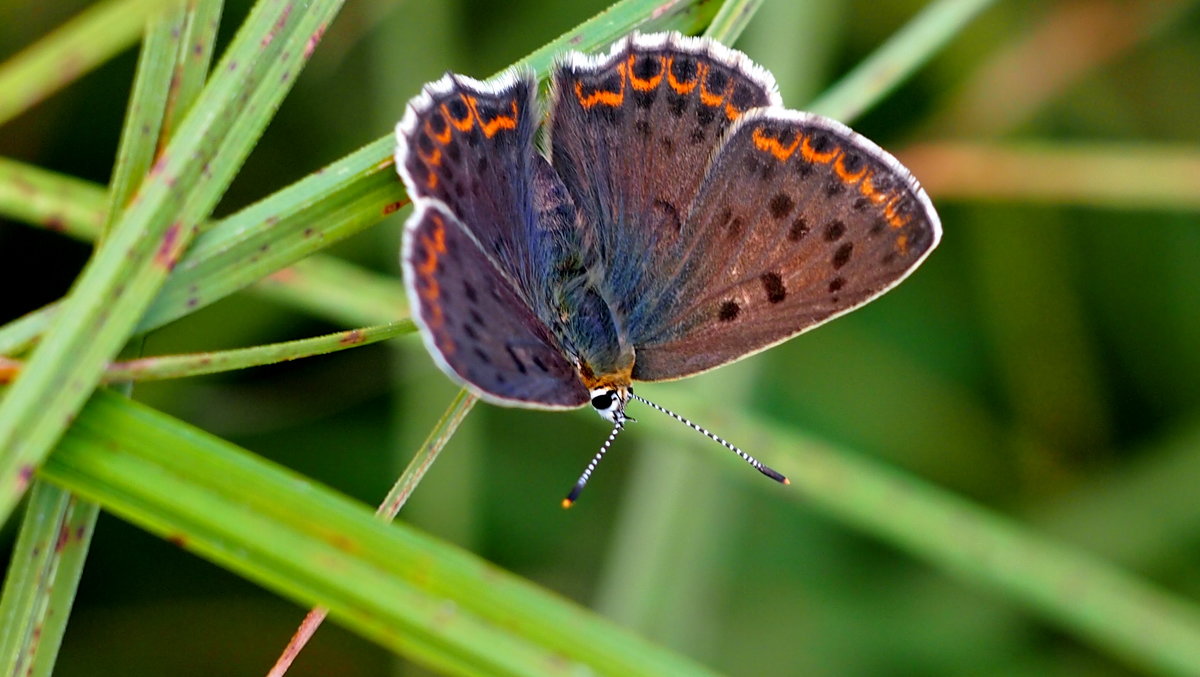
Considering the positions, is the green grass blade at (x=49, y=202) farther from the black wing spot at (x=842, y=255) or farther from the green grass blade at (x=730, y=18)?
the black wing spot at (x=842, y=255)

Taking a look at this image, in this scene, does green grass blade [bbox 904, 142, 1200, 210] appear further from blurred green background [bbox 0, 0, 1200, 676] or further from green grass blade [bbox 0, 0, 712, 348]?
green grass blade [bbox 0, 0, 712, 348]

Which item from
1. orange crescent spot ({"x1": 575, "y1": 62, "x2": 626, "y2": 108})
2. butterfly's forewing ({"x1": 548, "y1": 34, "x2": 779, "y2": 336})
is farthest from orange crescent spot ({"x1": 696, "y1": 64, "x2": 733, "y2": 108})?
orange crescent spot ({"x1": 575, "y1": 62, "x2": 626, "y2": 108})

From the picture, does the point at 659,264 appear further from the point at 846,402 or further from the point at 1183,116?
the point at 1183,116

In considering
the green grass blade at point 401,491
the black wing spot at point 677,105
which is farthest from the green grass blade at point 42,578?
the black wing spot at point 677,105

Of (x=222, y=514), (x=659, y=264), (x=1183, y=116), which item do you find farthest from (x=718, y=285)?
(x=1183, y=116)

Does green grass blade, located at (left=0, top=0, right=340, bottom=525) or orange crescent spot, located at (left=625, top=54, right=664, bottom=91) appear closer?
green grass blade, located at (left=0, top=0, right=340, bottom=525)
